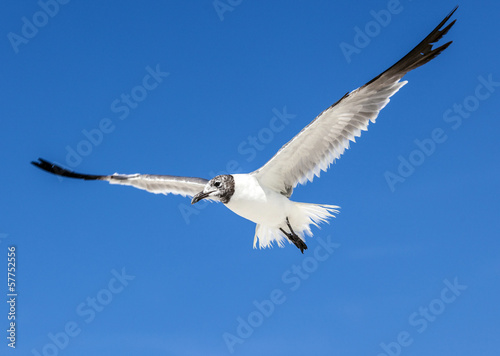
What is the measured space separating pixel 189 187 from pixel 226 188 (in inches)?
63.6

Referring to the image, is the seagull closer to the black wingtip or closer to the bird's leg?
the bird's leg

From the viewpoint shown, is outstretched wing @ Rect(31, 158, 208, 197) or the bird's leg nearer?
the bird's leg

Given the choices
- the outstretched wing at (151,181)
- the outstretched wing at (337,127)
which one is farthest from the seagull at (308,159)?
the outstretched wing at (151,181)

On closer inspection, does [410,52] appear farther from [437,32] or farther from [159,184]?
[159,184]

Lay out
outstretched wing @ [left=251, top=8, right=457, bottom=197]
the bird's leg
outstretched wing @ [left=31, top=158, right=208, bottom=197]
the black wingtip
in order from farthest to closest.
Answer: the black wingtip → outstretched wing @ [left=31, top=158, right=208, bottom=197] → the bird's leg → outstretched wing @ [left=251, top=8, right=457, bottom=197]

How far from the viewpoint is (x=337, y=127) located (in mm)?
9125

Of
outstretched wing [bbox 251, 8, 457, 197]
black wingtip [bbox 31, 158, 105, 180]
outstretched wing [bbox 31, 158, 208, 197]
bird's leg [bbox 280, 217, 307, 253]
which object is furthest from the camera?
black wingtip [bbox 31, 158, 105, 180]

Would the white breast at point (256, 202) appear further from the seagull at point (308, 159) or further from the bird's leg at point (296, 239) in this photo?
the bird's leg at point (296, 239)

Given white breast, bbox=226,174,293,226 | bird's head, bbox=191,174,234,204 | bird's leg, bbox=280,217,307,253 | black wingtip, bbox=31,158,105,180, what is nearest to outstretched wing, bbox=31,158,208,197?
black wingtip, bbox=31,158,105,180

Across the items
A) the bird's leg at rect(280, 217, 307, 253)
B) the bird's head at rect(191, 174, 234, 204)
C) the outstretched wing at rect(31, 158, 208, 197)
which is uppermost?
the outstretched wing at rect(31, 158, 208, 197)

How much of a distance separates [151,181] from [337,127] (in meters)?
3.24

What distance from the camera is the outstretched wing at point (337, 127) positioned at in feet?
29.0

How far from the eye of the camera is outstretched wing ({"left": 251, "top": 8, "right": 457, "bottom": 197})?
8828 mm

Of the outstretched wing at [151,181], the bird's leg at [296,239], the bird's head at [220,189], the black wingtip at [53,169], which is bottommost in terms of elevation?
the bird's leg at [296,239]
